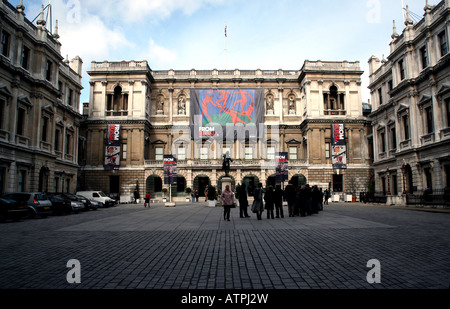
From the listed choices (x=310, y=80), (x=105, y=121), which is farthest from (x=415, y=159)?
(x=105, y=121)

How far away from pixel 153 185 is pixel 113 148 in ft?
24.2

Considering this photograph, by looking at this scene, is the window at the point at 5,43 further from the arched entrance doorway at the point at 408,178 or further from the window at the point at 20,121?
the arched entrance doorway at the point at 408,178

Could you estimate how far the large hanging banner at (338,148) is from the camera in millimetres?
42875

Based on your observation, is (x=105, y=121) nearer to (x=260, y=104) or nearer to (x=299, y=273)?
(x=260, y=104)

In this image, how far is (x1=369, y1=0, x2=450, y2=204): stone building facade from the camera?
2597cm

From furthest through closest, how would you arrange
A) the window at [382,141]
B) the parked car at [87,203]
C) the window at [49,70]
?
the window at [382,141] < the window at [49,70] < the parked car at [87,203]

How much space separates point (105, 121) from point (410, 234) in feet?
136

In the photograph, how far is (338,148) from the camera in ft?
141

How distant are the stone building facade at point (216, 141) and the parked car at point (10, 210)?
2684 centimetres

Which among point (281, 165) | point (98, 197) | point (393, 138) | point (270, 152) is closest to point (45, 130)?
point (98, 197)

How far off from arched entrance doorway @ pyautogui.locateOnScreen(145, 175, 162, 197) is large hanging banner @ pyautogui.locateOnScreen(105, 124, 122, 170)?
458 centimetres

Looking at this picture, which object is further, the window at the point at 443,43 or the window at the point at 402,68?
the window at the point at 402,68

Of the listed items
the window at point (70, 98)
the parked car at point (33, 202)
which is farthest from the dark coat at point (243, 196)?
the window at point (70, 98)

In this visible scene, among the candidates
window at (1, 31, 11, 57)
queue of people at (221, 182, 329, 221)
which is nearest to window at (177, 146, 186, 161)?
window at (1, 31, 11, 57)
